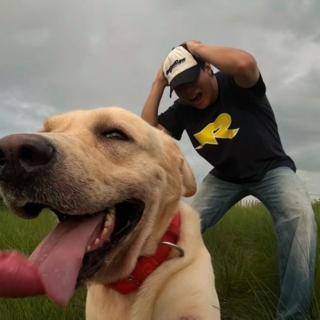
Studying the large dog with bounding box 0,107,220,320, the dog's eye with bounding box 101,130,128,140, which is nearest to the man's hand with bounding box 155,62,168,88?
the large dog with bounding box 0,107,220,320

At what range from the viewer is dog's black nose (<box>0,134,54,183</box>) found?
1.77 meters

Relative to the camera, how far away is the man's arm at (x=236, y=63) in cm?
382

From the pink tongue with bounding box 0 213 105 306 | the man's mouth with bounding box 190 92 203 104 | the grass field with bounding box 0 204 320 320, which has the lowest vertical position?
the grass field with bounding box 0 204 320 320

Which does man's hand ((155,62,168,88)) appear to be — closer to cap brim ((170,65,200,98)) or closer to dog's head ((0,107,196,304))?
cap brim ((170,65,200,98))

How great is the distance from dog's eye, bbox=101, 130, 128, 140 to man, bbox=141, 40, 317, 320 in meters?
1.70

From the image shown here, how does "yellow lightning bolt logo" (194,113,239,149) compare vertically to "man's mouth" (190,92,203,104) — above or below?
below

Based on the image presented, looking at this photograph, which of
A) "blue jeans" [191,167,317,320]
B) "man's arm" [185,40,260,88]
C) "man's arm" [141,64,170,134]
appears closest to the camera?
"blue jeans" [191,167,317,320]

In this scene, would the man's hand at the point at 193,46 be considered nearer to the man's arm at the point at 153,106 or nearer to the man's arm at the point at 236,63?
the man's arm at the point at 236,63

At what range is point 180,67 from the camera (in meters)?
4.16

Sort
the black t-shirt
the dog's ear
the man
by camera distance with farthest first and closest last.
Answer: the black t-shirt < the man < the dog's ear

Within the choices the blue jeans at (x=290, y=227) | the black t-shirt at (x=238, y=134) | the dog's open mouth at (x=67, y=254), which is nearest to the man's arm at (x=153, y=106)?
the black t-shirt at (x=238, y=134)

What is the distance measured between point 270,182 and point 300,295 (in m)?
1.04

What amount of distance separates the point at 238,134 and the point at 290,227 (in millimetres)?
1018

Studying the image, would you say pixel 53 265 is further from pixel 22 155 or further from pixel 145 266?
pixel 145 266
